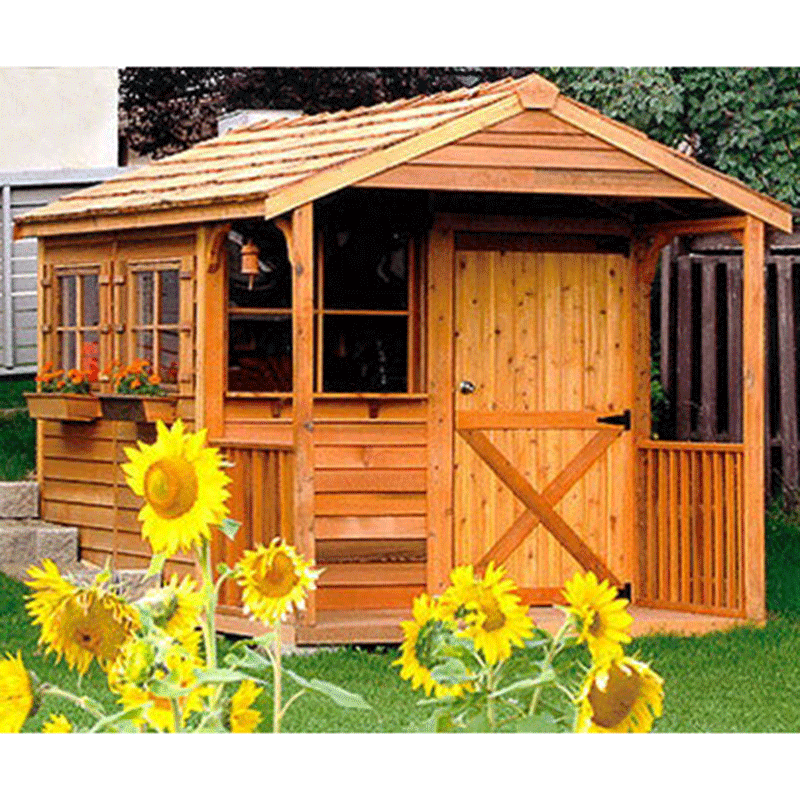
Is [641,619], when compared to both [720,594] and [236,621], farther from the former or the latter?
[236,621]

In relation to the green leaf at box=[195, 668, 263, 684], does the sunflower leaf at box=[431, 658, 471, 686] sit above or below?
below

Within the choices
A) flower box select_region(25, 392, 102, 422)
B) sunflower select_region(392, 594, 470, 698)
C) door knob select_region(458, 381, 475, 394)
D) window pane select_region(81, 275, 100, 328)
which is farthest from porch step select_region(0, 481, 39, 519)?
sunflower select_region(392, 594, 470, 698)

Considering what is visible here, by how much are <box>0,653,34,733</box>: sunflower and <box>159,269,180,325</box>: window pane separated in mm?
8674

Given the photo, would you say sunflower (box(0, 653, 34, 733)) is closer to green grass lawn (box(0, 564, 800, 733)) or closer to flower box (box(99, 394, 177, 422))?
green grass lawn (box(0, 564, 800, 733))

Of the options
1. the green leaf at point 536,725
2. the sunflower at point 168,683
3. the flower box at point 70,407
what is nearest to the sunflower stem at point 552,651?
the green leaf at point 536,725

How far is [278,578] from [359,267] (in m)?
7.72

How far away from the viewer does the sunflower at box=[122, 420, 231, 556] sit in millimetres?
2945

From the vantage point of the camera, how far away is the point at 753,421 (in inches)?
429

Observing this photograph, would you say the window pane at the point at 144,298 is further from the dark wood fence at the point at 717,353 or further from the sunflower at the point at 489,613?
the sunflower at the point at 489,613

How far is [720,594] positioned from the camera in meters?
11.1

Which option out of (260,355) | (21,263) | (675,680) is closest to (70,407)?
(260,355)

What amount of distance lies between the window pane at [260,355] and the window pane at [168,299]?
65 centimetres

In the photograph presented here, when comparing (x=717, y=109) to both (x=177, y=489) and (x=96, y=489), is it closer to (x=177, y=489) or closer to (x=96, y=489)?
(x=96, y=489)

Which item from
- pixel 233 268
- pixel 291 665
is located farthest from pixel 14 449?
pixel 291 665
